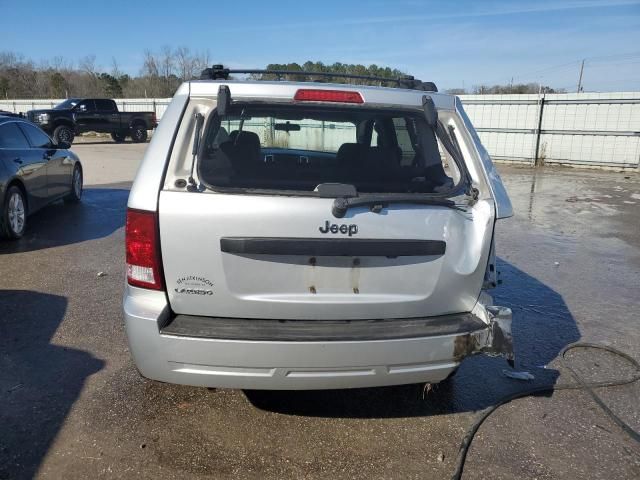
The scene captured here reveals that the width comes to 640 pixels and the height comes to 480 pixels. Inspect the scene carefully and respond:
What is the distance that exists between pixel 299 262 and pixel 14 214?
19.3 ft

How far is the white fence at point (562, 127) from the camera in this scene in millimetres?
16297

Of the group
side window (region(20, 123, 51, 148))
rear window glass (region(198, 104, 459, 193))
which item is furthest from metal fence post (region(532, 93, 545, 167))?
rear window glass (region(198, 104, 459, 193))

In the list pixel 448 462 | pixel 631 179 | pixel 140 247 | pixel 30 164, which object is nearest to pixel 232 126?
pixel 140 247

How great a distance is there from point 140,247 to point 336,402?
1.63 m

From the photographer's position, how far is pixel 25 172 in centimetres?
722

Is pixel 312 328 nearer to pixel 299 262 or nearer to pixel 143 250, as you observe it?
pixel 299 262

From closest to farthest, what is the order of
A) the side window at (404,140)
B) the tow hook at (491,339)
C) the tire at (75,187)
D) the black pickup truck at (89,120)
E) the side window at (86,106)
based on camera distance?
the tow hook at (491,339)
the side window at (404,140)
the tire at (75,187)
the black pickup truck at (89,120)
the side window at (86,106)

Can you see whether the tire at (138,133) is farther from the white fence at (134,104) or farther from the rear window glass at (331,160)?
the rear window glass at (331,160)

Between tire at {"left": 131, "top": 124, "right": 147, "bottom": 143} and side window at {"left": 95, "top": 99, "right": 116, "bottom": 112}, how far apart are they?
1.31 meters

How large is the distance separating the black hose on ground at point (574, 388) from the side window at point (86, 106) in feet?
81.3

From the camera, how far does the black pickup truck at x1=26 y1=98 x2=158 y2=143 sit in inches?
907

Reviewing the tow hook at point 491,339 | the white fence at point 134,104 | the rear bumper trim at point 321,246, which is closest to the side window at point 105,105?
the white fence at point 134,104

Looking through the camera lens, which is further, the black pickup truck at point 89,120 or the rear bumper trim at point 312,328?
the black pickup truck at point 89,120

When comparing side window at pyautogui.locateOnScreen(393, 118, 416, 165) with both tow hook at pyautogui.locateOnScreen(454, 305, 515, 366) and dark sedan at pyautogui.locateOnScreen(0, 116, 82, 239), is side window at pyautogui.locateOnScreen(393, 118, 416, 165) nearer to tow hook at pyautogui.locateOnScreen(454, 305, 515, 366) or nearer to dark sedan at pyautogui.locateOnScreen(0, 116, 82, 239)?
tow hook at pyautogui.locateOnScreen(454, 305, 515, 366)
